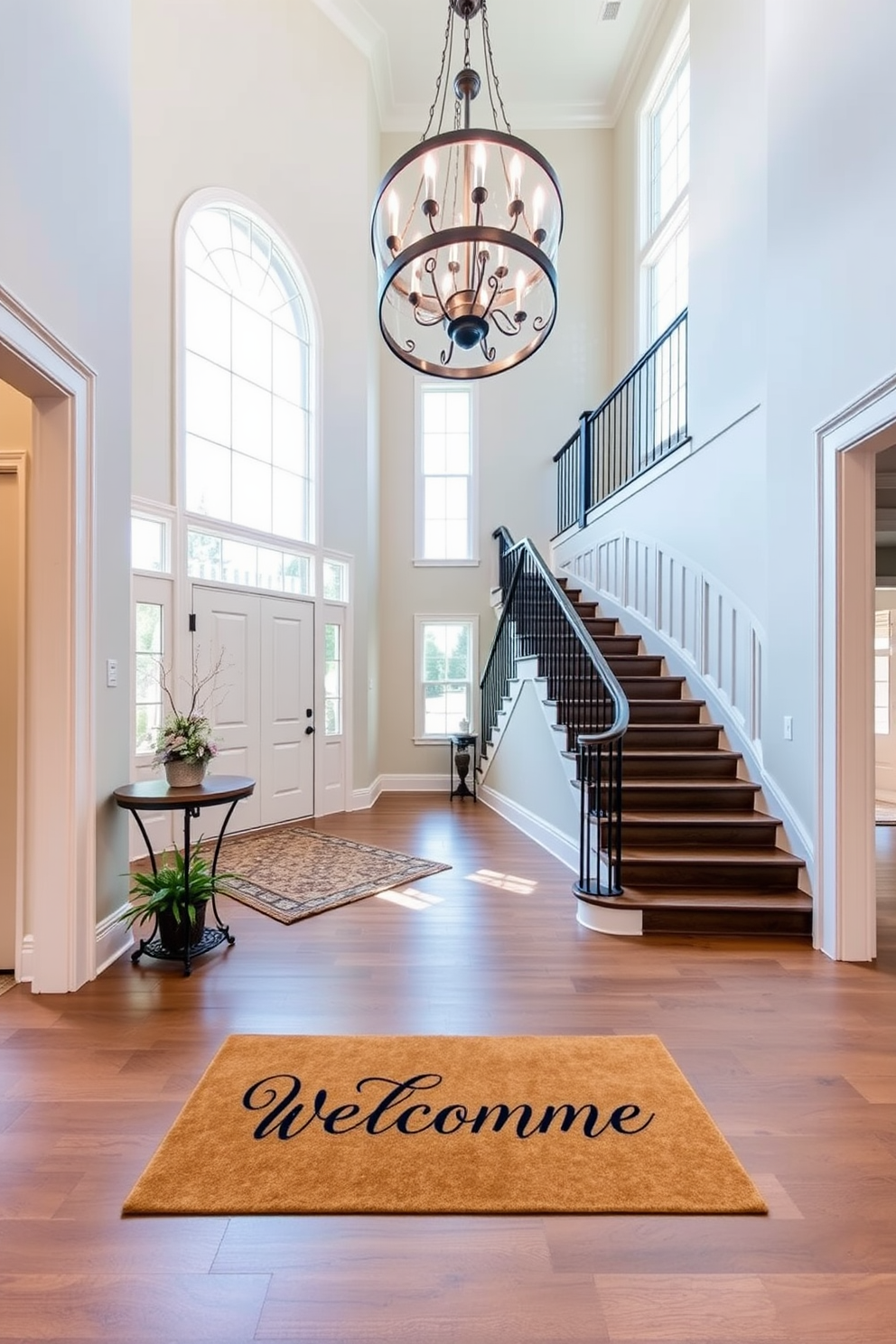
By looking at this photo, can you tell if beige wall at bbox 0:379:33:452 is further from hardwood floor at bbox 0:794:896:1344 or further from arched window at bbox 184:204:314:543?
hardwood floor at bbox 0:794:896:1344

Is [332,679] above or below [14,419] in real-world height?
below

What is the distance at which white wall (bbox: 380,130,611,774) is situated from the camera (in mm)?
8094

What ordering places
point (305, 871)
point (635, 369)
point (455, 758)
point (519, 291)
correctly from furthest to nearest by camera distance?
point (455, 758), point (635, 369), point (305, 871), point (519, 291)

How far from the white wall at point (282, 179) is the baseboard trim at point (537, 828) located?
4.91 ft

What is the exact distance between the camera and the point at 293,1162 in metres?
1.76

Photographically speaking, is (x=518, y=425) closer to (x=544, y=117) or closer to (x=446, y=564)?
(x=446, y=564)

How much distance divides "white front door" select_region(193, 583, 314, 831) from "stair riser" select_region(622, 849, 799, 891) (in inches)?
135

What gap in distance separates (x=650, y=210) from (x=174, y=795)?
27.0 ft

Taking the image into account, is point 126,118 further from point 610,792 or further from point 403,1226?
point 403,1226

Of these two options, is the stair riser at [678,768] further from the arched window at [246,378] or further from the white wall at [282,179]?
the arched window at [246,378]

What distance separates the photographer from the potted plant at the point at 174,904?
119 inches

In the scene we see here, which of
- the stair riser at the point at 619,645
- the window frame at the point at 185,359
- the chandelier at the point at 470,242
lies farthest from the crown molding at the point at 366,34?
the stair riser at the point at 619,645

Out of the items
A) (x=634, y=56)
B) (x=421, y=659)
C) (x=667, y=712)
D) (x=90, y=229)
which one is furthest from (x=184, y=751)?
(x=634, y=56)

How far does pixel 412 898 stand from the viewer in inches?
155
